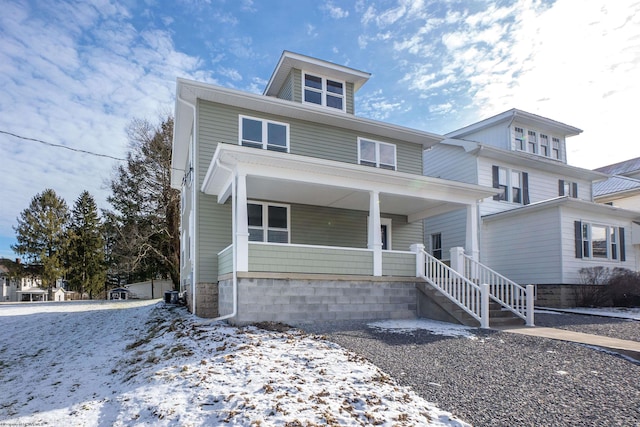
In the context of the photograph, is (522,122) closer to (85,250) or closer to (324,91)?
(324,91)

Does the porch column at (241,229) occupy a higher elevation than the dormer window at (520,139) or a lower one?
lower

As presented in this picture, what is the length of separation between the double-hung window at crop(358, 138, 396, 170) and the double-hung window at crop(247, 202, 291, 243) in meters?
3.22

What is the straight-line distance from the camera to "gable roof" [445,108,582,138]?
55.6 feet

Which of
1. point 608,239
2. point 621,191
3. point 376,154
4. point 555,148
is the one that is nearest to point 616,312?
point 608,239

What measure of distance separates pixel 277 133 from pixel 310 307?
5.51 metres

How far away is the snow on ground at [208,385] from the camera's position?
11.4 feet

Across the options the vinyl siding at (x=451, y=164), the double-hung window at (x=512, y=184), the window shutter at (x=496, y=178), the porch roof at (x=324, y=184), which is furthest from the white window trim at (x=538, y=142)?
the porch roof at (x=324, y=184)

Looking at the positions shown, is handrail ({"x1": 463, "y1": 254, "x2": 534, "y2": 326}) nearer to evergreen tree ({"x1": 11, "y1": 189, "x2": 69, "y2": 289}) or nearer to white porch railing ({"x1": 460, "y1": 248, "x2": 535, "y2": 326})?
white porch railing ({"x1": 460, "y1": 248, "x2": 535, "y2": 326})

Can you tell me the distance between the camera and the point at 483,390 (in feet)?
13.2

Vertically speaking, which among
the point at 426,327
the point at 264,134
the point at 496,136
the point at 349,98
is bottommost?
the point at 426,327

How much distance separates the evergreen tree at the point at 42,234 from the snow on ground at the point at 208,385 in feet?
100

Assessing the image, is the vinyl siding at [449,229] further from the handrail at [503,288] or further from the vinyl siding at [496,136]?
the handrail at [503,288]

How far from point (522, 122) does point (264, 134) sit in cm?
1263

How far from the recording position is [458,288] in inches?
344
